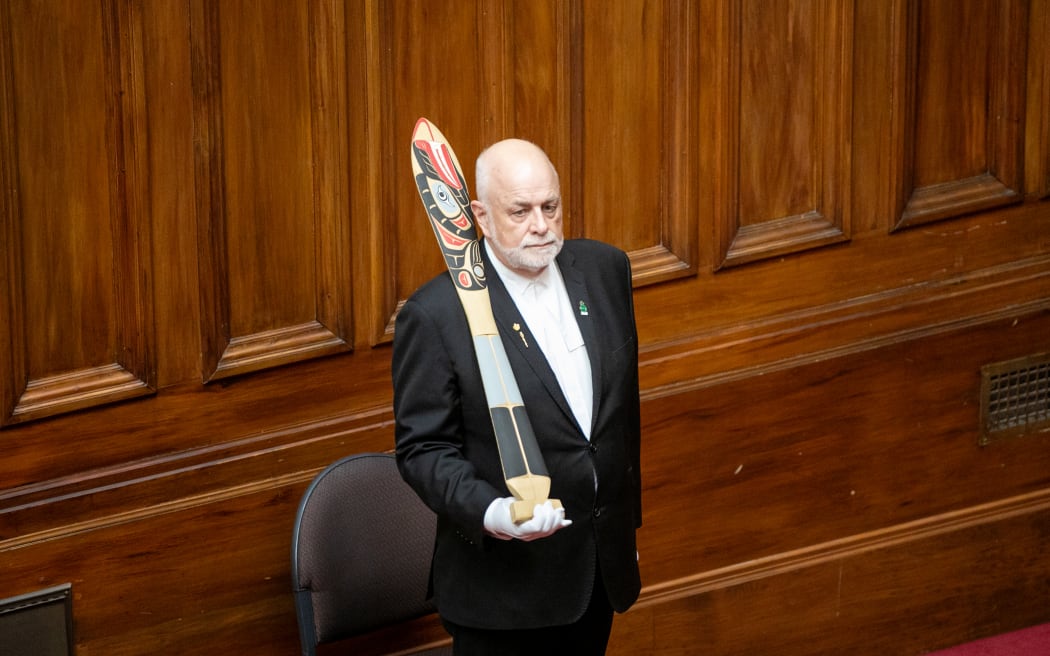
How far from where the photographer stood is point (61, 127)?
320 cm

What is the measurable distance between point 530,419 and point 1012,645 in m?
2.06

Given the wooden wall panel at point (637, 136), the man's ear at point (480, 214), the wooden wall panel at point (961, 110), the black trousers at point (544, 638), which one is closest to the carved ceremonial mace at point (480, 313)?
the man's ear at point (480, 214)

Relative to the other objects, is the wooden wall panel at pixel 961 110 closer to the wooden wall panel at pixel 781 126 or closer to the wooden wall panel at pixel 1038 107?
the wooden wall panel at pixel 1038 107

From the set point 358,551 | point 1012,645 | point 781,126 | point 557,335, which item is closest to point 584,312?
point 557,335

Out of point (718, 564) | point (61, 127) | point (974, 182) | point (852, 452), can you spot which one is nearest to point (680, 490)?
point (718, 564)

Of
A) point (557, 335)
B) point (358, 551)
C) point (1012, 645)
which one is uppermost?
point (557, 335)

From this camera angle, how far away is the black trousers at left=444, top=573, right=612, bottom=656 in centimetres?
286

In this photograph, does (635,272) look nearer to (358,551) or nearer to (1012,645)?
(358,551)

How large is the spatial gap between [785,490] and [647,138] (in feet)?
3.10

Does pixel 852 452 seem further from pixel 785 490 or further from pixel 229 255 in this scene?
pixel 229 255

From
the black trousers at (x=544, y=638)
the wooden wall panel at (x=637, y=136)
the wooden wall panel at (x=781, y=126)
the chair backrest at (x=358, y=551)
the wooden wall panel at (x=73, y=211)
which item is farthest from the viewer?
the wooden wall panel at (x=781, y=126)

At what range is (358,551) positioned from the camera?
11.0 ft

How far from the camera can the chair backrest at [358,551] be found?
329cm

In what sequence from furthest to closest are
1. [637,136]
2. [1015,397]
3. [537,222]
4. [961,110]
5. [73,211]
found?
[1015,397], [961,110], [637,136], [73,211], [537,222]
